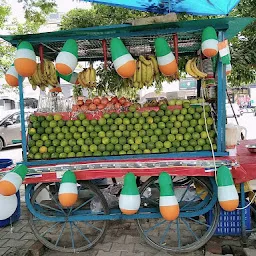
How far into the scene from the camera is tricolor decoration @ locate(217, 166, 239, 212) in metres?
3.03

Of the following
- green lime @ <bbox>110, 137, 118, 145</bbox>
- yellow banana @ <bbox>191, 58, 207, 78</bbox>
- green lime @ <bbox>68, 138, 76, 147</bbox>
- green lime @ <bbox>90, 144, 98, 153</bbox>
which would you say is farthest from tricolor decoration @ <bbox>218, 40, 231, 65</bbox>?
green lime @ <bbox>68, 138, 76, 147</bbox>

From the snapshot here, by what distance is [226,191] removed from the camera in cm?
306

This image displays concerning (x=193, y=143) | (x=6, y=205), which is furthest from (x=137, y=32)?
(x=6, y=205)

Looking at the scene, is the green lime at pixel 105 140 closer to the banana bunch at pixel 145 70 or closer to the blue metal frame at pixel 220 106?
the banana bunch at pixel 145 70

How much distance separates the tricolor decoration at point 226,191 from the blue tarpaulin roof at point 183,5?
8.04ft

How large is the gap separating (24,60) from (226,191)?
2.40 meters

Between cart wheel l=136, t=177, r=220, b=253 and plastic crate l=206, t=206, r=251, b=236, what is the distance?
15cm

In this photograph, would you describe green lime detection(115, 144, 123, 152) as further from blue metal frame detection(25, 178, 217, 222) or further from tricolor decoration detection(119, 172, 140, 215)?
blue metal frame detection(25, 178, 217, 222)

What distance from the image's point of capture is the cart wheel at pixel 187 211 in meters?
3.45

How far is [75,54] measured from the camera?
3.18 m

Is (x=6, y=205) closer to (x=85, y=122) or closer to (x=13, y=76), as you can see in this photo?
(x=85, y=122)

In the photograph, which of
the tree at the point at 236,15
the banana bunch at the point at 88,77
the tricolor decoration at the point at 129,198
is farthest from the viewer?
the tree at the point at 236,15

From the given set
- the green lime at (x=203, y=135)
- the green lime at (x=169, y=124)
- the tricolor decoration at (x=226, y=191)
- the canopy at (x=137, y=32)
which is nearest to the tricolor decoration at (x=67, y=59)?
the canopy at (x=137, y=32)

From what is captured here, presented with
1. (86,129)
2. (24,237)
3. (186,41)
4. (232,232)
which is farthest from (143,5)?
(24,237)
